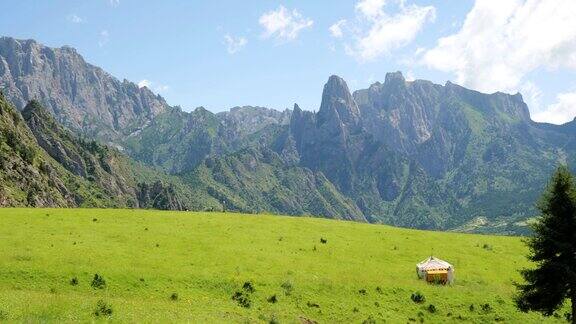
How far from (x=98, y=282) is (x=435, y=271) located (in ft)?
100

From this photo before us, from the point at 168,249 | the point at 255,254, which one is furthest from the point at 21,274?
the point at 255,254

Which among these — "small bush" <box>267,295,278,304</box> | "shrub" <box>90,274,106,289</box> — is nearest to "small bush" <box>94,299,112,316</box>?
"shrub" <box>90,274,106,289</box>

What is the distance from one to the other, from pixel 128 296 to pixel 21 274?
8.15 meters

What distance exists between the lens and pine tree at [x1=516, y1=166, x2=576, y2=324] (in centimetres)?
4241

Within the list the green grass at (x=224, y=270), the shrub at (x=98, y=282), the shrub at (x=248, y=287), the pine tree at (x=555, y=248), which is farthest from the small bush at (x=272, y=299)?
the pine tree at (x=555, y=248)

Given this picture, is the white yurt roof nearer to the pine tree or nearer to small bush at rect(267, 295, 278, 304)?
the pine tree

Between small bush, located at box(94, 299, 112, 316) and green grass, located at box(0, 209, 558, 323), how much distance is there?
310 millimetres

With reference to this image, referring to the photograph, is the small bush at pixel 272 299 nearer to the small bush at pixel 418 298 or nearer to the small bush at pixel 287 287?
the small bush at pixel 287 287

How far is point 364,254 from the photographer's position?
56.7 metres

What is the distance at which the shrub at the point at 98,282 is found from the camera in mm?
38969

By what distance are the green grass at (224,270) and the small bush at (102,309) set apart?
12.2 inches

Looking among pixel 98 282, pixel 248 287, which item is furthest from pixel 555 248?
pixel 98 282

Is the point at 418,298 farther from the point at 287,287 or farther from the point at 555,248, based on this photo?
the point at 555,248

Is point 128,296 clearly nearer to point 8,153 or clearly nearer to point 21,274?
point 21,274
